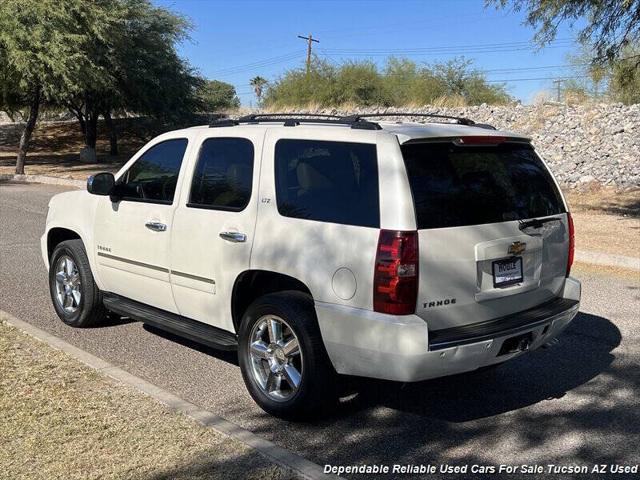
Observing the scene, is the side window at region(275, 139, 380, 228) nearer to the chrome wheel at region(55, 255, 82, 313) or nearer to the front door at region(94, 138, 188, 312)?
the front door at region(94, 138, 188, 312)

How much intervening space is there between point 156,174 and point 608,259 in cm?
699

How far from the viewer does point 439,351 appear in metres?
3.98

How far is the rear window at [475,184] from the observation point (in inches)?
164

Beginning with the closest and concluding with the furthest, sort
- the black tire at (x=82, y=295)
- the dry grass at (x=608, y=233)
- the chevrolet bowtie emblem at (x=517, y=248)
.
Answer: the chevrolet bowtie emblem at (x=517, y=248) → the black tire at (x=82, y=295) → the dry grass at (x=608, y=233)

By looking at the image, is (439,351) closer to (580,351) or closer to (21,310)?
(580,351)

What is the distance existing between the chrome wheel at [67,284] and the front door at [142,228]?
547 mm

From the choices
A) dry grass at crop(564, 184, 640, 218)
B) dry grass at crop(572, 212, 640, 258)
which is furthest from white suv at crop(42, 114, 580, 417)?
dry grass at crop(564, 184, 640, 218)

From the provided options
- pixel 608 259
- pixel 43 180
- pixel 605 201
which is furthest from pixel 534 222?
pixel 43 180

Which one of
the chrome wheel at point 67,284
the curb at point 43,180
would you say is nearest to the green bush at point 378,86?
the curb at point 43,180

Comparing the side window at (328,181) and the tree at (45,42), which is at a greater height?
the tree at (45,42)

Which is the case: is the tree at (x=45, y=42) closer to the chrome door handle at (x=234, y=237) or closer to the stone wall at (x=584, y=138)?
the stone wall at (x=584, y=138)

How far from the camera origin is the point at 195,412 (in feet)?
14.6

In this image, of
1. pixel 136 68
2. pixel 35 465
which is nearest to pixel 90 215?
pixel 35 465

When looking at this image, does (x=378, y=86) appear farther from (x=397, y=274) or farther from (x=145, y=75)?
(x=397, y=274)
